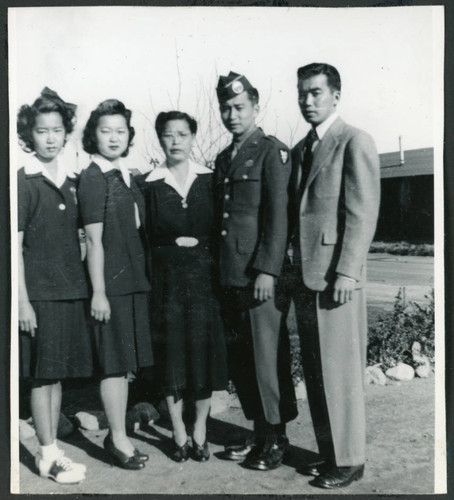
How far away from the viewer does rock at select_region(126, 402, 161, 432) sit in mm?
4441

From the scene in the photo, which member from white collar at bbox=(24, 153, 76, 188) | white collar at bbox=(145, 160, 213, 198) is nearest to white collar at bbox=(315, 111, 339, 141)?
white collar at bbox=(145, 160, 213, 198)

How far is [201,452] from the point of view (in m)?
4.05

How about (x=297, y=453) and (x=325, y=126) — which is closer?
(x=325, y=126)

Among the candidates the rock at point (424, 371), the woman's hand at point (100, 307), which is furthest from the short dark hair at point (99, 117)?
the rock at point (424, 371)

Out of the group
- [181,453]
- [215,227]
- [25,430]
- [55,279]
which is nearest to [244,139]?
[215,227]

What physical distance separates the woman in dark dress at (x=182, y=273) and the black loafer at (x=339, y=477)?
78cm

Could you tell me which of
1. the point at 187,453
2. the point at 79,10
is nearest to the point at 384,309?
the point at 187,453

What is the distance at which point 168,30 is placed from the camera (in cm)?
409

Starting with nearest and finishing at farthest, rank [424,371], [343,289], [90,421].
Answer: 1. [343,289]
2. [90,421]
3. [424,371]

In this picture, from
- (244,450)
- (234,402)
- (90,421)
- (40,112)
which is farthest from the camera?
(234,402)

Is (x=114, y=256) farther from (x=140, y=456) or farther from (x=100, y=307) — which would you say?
(x=140, y=456)

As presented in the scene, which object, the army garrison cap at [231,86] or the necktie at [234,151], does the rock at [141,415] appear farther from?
the army garrison cap at [231,86]

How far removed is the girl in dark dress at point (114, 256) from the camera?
3.90 meters

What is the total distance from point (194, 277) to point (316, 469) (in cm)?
137
